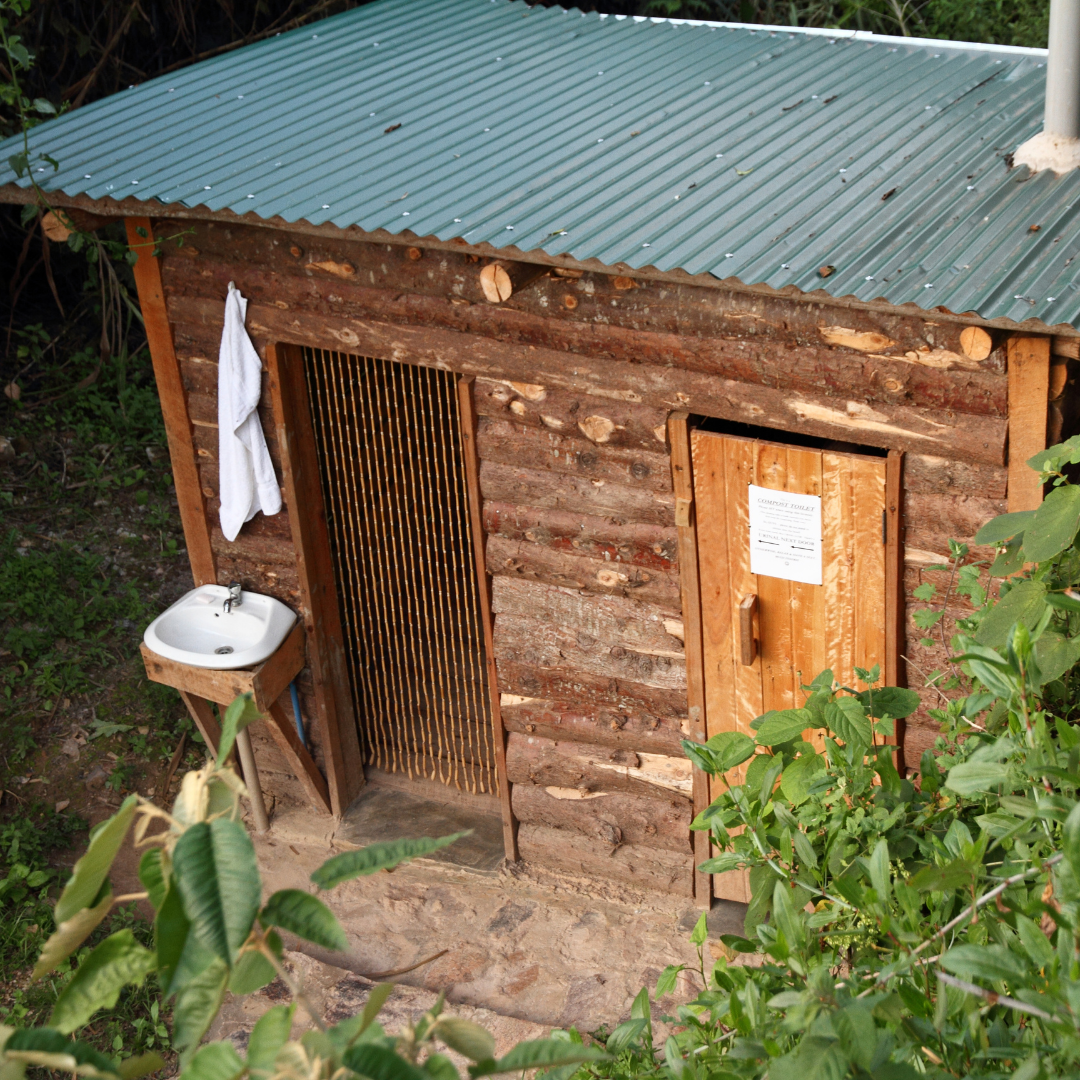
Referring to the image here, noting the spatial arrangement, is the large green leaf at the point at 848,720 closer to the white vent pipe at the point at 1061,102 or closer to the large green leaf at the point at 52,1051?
the large green leaf at the point at 52,1051

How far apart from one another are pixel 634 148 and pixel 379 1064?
4334 mm

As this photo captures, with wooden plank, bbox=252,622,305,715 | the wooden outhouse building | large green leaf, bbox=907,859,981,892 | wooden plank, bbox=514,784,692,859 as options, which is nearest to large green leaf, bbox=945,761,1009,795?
large green leaf, bbox=907,859,981,892

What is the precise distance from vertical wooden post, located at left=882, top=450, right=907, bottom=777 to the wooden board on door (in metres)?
0.03

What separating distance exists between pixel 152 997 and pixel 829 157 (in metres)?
4.58

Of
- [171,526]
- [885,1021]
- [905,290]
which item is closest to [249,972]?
[885,1021]

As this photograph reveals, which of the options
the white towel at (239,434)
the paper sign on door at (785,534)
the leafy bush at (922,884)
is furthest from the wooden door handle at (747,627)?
the white towel at (239,434)

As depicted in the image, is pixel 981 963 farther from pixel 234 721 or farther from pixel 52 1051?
pixel 52 1051

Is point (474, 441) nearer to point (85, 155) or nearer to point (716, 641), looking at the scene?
point (716, 641)

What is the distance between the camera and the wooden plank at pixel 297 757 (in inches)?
233

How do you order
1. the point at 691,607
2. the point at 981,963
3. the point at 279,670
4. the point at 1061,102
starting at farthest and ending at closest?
1. the point at 279,670
2. the point at 691,607
3. the point at 1061,102
4. the point at 981,963

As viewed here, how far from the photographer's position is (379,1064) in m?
1.24

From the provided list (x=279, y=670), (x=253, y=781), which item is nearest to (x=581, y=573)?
(x=279, y=670)

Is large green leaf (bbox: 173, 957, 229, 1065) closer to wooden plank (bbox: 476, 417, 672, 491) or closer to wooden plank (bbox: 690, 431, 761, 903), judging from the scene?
wooden plank (bbox: 690, 431, 761, 903)

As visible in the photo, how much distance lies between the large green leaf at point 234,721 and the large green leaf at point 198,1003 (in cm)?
22
